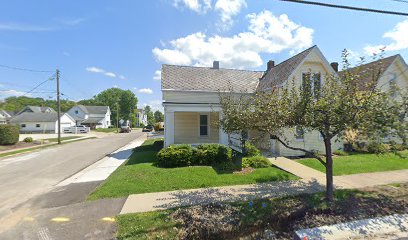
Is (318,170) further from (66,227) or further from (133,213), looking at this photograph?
(66,227)

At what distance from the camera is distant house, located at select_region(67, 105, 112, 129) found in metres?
63.8

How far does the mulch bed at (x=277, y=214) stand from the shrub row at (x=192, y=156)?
4.81 metres

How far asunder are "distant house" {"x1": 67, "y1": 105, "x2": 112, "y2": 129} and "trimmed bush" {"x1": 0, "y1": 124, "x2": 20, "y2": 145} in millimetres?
41815

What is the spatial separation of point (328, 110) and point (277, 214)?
295 centimetres

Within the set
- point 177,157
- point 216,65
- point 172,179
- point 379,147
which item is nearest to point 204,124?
point 216,65

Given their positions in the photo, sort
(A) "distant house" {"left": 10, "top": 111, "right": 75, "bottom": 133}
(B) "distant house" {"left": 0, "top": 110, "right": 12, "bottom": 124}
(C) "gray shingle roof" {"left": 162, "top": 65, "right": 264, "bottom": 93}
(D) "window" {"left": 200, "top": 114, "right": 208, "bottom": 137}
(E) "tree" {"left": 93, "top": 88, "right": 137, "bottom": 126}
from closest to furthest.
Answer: (C) "gray shingle roof" {"left": 162, "top": 65, "right": 264, "bottom": 93} < (D) "window" {"left": 200, "top": 114, "right": 208, "bottom": 137} < (A) "distant house" {"left": 10, "top": 111, "right": 75, "bottom": 133} < (B) "distant house" {"left": 0, "top": 110, "right": 12, "bottom": 124} < (E) "tree" {"left": 93, "top": 88, "right": 137, "bottom": 126}

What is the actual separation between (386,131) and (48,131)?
2340 inches

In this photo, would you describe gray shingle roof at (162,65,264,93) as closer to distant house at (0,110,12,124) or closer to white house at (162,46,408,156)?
white house at (162,46,408,156)

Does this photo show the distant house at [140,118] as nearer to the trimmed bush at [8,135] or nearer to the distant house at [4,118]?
the distant house at [4,118]

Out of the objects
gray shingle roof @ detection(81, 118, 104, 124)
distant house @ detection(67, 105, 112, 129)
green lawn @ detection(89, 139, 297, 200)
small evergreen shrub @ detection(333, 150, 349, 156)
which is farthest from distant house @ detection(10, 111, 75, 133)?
small evergreen shrub @ detection(333, 150, 349, 156)

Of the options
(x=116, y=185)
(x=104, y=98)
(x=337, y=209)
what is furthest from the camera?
(x=104, y=98)

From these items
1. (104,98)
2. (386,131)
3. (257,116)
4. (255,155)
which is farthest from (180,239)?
(104,98)

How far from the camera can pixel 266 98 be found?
20.8 feet

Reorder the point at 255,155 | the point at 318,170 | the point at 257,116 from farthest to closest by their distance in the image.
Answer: the point at 255,155 → the point at 318,170 → the point at 257,116
